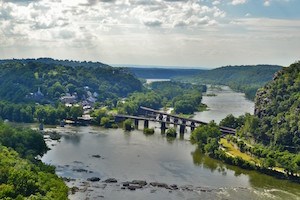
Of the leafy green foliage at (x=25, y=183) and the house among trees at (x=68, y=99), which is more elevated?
the leafy green foliage at (x=25, y=183)

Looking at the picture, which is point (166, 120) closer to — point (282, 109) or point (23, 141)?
point (282, 109)

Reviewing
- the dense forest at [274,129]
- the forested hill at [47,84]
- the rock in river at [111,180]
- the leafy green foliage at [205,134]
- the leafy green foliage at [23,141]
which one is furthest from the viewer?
the forested hill at [47,84]

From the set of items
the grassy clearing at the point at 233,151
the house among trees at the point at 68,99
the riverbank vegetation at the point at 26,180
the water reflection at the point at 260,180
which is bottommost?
the water reflection at the point at 260,180

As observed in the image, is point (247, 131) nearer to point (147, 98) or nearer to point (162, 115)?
point (162, 115)

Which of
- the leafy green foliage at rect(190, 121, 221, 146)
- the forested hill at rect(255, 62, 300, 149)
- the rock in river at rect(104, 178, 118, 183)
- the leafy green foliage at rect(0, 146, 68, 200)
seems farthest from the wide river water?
the forested hill at rect(255, 62, 300, 149)

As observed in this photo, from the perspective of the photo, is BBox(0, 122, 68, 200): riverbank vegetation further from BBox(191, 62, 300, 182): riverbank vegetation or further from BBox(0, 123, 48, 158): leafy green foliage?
BBox(191, 62, 300, 182): riverbank vegetation

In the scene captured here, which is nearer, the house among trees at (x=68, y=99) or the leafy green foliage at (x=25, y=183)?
the leafy green foliage at (x=25, y=183)

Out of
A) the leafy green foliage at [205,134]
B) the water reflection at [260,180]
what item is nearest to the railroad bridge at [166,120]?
the leafy green foliage at [205,134]

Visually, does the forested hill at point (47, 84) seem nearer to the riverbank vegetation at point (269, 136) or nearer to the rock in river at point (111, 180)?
the riverbank vegetation at point (269, 136)
